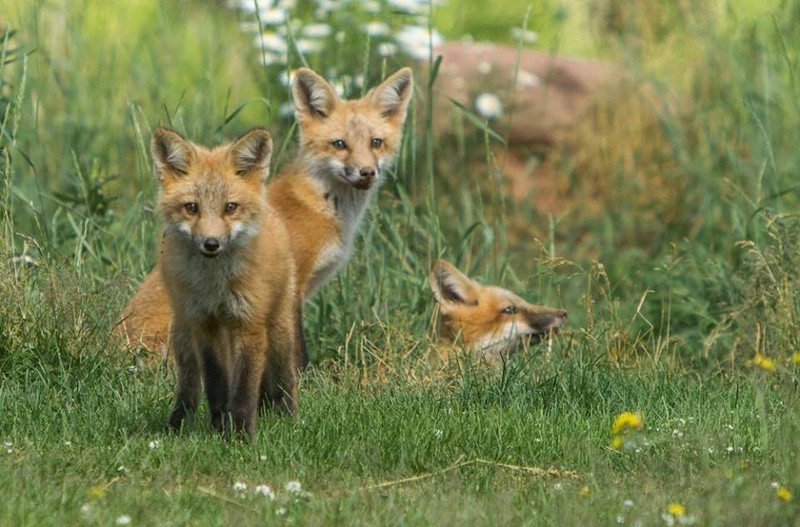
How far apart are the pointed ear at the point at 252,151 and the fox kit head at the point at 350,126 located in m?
1.93

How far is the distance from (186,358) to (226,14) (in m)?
9.94

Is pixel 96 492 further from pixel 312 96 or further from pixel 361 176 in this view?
pixel 312 96

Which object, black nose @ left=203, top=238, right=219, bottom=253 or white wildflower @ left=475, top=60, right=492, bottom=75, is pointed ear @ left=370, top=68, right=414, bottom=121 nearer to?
black nose @ left=203, top=238, right=219, bottom=253

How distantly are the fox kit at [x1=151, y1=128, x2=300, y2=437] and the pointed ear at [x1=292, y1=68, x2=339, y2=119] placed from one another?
2109 millimetres

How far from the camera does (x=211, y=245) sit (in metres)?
5.24

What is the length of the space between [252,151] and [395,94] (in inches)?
93.9

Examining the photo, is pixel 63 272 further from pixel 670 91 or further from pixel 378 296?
pixel 670 91

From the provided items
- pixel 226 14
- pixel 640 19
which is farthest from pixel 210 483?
pixel 226 14

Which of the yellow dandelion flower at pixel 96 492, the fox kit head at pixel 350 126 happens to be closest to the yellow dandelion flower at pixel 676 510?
the yellow dandelion flower at pixel 96 492

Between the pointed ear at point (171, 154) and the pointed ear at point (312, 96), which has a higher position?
the pointed ear at point (171, 154)

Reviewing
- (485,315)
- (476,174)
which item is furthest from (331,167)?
(476,174)

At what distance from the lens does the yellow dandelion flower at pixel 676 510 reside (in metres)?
3.95

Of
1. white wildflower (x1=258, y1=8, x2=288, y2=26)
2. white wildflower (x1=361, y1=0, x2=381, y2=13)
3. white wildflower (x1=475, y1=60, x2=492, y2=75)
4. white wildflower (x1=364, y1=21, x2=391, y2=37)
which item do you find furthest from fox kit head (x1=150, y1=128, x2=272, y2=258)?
white wildflower (x1=475, y1=60, x2=492, y2=75)

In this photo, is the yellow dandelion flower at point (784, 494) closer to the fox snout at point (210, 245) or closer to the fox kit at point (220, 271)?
the fox kit at point (220, 271)
